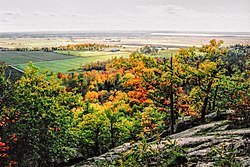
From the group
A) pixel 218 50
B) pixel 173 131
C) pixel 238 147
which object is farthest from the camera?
pixel 218 50

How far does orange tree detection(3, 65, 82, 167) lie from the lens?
23922mm

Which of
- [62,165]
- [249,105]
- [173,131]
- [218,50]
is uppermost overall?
[218,50]

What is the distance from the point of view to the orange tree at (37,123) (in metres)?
23.9

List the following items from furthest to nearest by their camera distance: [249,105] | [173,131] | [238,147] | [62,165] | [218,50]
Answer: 1. [62,165]
2. [218,50]
3. [173,131]
4. [249,105]
5. [238,147]

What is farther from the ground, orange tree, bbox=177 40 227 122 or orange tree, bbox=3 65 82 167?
orange tree, bbox=177 40 227 122

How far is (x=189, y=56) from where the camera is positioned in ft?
86.9

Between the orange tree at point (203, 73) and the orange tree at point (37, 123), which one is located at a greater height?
the orange tree at point (203, 73)

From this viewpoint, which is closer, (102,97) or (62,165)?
(62,165)

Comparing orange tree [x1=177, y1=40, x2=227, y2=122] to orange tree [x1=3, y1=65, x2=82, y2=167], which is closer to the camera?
orange tree [x1=177, y1=40, x2=227, y2=122]

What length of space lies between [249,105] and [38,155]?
17367 millimetres

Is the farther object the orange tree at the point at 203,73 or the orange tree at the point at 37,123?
the orange tree at the point at 37,123

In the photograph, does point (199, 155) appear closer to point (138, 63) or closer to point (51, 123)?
point (138, 63)

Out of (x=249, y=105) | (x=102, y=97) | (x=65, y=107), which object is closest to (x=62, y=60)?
(x=102, y=97)

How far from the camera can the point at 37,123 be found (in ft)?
80.5
